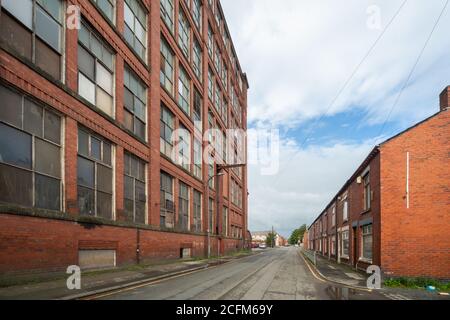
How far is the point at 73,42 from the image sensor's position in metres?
16.4

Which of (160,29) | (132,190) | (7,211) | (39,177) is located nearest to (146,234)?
(132,190)

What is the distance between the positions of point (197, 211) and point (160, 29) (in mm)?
16946

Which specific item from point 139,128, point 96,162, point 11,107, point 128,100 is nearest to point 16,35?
point 11,107

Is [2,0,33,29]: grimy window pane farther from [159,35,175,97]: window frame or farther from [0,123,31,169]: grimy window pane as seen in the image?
[159,35,175,97]: window frame

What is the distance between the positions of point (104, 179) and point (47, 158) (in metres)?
4.70

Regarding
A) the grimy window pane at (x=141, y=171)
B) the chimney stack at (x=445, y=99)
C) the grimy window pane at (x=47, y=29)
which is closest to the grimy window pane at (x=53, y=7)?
the grimy window pane at (x=47, y=29)

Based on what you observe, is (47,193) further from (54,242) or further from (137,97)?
(137,97)

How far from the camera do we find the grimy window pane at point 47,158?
14.0m

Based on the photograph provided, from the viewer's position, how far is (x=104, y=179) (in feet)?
62.7

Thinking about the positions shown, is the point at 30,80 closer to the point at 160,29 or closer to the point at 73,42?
the point at 73,42

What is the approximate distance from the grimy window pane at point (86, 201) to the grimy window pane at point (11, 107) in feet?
14.7

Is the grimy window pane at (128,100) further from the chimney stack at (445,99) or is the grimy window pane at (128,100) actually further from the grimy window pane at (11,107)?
the chimney stack at (445,99)

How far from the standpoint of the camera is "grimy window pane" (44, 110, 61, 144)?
14.6 meters

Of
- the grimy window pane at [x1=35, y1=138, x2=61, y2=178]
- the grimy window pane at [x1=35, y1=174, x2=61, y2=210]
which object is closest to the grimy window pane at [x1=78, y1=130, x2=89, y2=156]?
the grimy window pane at [x1=35, y1=138, x2=61, y2=178]
